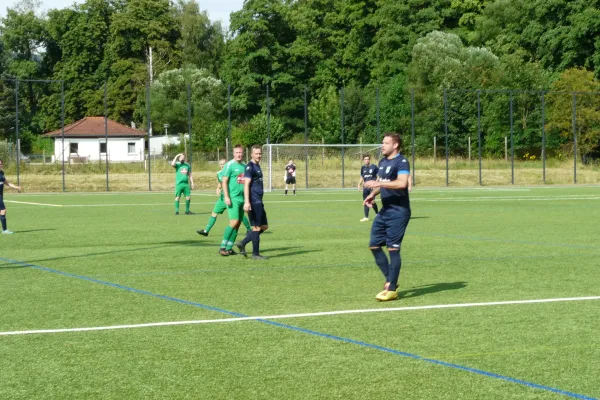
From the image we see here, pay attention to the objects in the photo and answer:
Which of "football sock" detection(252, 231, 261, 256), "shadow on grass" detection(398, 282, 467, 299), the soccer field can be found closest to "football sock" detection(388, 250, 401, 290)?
the soccer field

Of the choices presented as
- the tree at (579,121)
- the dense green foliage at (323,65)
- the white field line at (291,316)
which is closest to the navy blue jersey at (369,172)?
the white field line at (291,316)

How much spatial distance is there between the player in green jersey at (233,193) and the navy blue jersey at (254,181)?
473mm

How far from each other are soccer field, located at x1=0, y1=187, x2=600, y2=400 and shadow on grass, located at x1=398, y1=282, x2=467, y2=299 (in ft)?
0.08

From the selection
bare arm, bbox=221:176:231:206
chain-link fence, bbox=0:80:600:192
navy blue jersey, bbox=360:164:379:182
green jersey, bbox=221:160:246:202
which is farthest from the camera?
chain-link fence, bbox=0:80:600:192

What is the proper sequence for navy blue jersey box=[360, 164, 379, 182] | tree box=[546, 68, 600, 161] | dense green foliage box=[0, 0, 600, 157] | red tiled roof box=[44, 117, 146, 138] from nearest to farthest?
1. navy blue jersey box=[360, 164, 379, 182]
2. tree box=[546, 68, 600, 161]
3. dense green foliage box=[0, 0, 600, 157]
4. red tiled roof box=[44, 117, 146, 138]

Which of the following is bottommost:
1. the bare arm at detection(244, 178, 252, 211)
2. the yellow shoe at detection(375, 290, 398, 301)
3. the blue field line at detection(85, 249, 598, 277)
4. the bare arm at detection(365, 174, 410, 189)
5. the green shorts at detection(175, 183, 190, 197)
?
the blue field line at detection(85, 249, 598, 277)

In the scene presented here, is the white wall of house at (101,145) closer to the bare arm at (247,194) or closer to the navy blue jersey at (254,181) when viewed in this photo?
the navy blue jersey at (254,181)

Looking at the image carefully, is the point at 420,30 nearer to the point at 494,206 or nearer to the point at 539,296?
the point at 494,206

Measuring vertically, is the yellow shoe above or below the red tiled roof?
below

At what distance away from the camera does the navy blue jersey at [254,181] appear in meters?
14.5

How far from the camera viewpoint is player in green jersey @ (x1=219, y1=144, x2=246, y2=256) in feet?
49.2

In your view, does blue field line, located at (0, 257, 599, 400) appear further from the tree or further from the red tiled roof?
the red tiled roof

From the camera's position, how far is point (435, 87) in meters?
72.3

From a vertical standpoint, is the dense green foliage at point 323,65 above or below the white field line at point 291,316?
above
